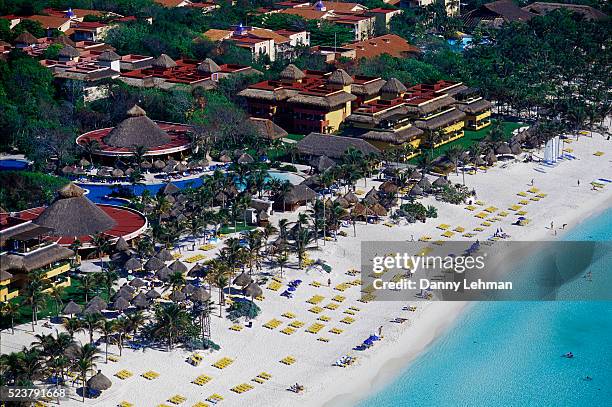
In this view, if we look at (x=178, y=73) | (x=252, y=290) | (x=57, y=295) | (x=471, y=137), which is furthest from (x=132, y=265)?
(x=178, y=73)

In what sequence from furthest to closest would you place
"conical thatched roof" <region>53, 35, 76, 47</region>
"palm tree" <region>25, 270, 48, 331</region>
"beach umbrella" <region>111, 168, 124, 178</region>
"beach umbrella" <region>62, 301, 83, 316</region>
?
1. "conical thatched roof" <region>53, 35, 76, 47</region>
2. "beach umbrella" <region>111, 168, 124, 178</region>
3. "beach umbrella" <region>62, 301, 83, 316</region>
4. "palm tree" <region>25, 270, 48, 331</region>

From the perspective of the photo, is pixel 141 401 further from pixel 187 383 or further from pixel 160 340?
pixel 160 340

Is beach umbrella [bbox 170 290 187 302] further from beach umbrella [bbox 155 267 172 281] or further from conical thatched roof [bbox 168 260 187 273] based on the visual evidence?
conical thatched roof [bbox 168 260 187 273]

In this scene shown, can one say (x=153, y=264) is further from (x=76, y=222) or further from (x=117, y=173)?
(x=117, y=173)

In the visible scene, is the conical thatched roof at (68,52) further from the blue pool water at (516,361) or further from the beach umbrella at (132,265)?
the blue pool water at (516,361)

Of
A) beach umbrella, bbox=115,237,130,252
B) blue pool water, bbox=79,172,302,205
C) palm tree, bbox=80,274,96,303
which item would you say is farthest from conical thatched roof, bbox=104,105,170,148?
palm tree, bbox=80,274,96,303

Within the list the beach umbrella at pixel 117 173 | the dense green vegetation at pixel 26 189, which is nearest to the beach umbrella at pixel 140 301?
the dense green vegetation at pixel 26 189
